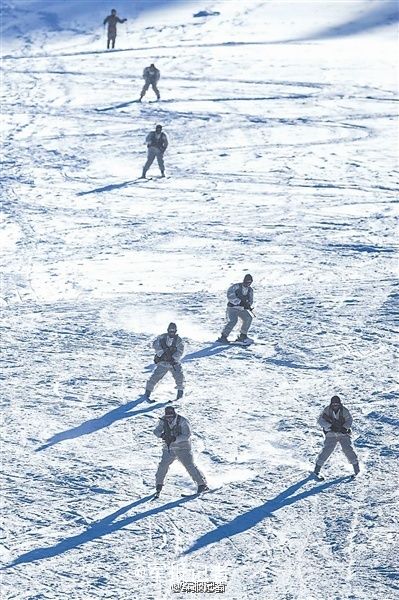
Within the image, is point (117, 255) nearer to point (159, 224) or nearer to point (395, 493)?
point (159, 224)

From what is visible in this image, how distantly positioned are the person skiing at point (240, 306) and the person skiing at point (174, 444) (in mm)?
4839

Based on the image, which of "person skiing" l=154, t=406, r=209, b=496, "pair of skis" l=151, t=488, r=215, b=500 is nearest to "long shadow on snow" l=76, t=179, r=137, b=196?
"pair of skis" l=151, t=488, r=215, b=500

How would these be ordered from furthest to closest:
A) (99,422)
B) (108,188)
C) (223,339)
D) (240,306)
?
(108,188) → (223,339) → (240,306) → (99,422)

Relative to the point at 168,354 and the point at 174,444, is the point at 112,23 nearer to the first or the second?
the point at 168,354

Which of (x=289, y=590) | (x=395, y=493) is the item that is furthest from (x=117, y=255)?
(x=289, y=590)

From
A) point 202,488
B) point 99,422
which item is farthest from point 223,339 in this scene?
point 202,488

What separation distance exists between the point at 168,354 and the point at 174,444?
266 centimetres

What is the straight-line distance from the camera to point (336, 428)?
45.6 feet

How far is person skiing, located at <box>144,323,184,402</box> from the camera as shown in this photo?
1603cm

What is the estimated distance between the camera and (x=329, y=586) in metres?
12.2

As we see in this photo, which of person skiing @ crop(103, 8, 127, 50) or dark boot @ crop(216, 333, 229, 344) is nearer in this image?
dark boot @ crop(216, 333, 229, 344)

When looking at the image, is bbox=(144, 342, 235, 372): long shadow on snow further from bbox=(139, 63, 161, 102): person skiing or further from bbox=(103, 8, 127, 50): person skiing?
bbox=(103, 8, 127, 50): person skiing

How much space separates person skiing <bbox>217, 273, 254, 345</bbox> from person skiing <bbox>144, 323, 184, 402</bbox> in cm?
226

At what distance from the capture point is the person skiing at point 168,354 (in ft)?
52.6
